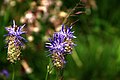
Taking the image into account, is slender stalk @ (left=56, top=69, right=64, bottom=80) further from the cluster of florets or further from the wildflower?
the wildflower

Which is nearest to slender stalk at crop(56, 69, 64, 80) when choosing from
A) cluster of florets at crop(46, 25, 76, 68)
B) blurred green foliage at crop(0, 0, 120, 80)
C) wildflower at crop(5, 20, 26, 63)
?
cluster of florets at crop(46, 25, 76, 68)

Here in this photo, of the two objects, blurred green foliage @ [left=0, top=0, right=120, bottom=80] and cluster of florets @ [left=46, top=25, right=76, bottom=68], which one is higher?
cluster of florets @ [left=46, top=25, right=76, bottom=68]

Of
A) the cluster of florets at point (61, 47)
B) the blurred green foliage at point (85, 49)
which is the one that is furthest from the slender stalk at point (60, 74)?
the blurred green foliage at point (85, 49)

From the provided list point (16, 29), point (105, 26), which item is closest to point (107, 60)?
point (105, 26)

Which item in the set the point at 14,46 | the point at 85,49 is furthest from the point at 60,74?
the point at 85,49

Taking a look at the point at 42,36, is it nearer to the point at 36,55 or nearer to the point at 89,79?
the point at 36,55

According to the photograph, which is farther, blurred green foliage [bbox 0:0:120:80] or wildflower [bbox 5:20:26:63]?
blurred green foliage [bbox 0:0:120:80]

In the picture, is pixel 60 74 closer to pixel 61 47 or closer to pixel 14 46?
pixel 61 47

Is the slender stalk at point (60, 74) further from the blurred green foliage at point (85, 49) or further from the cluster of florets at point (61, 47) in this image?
the blurred green foliage at point (85, 49)
